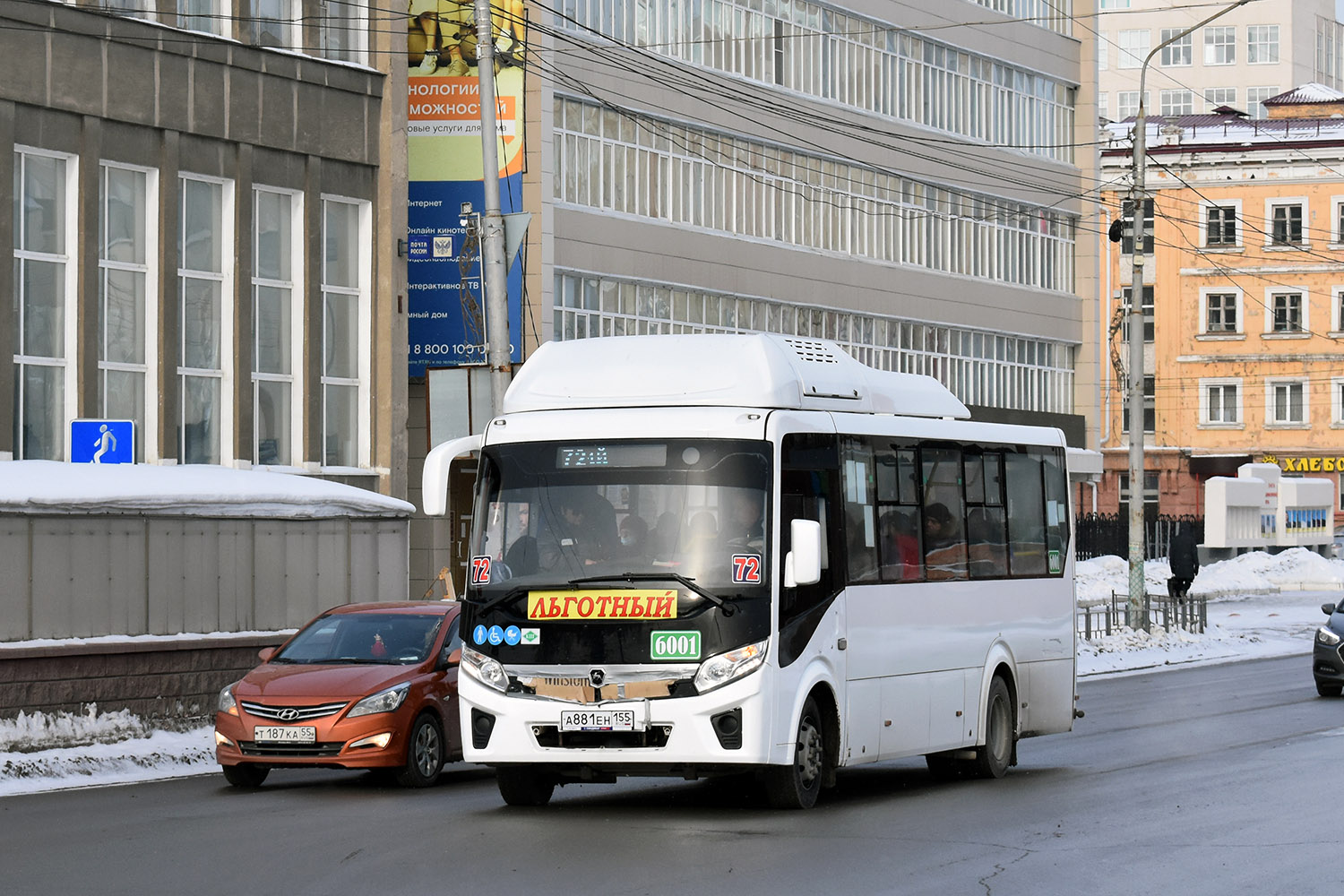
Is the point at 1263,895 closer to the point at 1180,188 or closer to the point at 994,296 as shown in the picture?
the point at 994,296

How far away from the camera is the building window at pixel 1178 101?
11512 cm

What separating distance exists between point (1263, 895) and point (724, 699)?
3.99 meters

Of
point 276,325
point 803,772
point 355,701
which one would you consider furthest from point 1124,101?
point 803,772

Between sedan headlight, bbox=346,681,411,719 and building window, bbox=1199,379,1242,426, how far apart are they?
7738 centimetres

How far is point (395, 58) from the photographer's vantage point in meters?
35.1

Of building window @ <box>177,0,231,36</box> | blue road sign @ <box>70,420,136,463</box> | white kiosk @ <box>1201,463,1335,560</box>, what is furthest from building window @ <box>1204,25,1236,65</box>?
blue road sign @ <box>70,420,136,463</box>

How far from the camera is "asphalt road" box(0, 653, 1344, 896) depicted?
11305 mm

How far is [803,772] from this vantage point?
14.5m

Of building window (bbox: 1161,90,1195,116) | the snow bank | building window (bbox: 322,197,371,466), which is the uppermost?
building window (bbox: 1161,90,1195,116)

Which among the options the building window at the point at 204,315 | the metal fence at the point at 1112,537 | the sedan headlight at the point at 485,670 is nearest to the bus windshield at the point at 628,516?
the sedan headlight at the point at 485,670

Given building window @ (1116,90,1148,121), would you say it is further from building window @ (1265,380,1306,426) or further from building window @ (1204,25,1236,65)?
building window @ (1265,380,1306,426)

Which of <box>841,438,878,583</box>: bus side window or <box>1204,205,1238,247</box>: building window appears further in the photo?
<box>1204,205,1238,247</box>: building window

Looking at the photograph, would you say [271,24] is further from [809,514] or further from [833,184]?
[809,514]

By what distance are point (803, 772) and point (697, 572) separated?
148 centimetres
